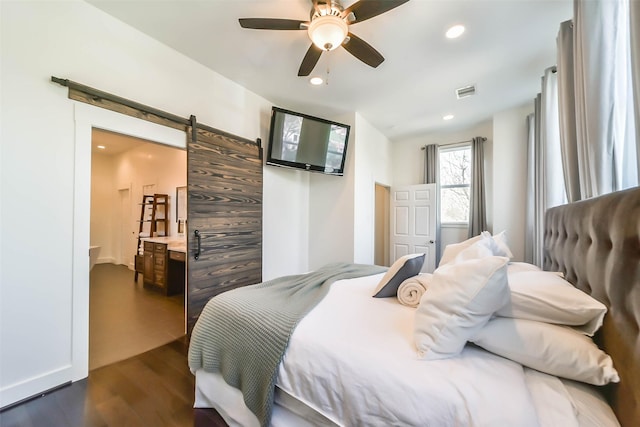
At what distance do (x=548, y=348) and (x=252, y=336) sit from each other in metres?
1.25

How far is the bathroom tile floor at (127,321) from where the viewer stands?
91.6 inches

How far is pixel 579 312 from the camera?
935 mm

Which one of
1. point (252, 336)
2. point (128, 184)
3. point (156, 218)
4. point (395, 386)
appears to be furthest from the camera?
point (128, 184)

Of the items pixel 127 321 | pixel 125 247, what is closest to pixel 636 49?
pixel 127 321

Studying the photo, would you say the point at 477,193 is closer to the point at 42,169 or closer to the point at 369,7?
the point at 369,7

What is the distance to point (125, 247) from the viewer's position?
629cm

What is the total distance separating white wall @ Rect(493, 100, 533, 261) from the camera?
3.68m

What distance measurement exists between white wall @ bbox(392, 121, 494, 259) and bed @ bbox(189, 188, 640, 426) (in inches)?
135

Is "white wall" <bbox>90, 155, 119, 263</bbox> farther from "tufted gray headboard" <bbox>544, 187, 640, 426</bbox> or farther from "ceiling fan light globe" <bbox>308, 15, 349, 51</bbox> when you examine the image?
"tufted gray headboard" <bbox>544, 187, 640, 426</bbox>

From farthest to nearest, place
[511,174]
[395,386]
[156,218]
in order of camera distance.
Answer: [156,218] < [511,174] < [395,386]

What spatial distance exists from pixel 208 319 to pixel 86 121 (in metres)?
1.87

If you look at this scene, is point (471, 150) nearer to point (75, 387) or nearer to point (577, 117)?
point (577, 117)

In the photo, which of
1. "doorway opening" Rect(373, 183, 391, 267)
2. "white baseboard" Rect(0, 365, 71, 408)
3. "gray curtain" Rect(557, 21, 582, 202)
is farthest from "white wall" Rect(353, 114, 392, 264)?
"white baseboard" Rect(0, 365, 71, 408)

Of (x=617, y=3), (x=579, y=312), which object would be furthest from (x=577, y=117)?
(x=579, y=312)
